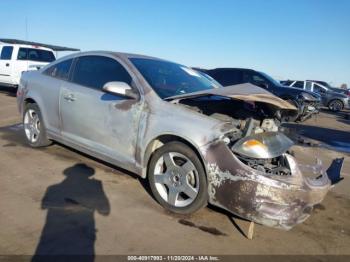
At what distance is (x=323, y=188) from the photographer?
12.1 feet

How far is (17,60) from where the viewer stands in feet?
43.4

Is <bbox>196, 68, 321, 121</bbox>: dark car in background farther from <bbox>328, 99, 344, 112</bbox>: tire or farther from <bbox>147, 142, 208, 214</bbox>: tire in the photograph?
<bbox>147, 142, 208, 214</bbox>: tire

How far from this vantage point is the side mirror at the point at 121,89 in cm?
425

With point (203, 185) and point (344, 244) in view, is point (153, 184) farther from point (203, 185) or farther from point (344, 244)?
point (344, 244)

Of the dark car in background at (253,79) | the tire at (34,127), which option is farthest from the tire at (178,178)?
the dark car in background at (253,79)

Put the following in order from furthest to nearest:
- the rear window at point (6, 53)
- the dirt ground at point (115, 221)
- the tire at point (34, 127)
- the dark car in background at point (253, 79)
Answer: the dark car in background at point (253, 79), the rear window at point (6, 53), the tire at point (34, 127), the dirt ground at point (115, 221)

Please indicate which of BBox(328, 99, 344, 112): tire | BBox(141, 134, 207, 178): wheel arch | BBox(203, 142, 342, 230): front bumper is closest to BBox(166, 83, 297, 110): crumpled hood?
BBox(141, 134, 207, 178): wheel arch

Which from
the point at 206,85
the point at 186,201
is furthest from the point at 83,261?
the point at 206,85

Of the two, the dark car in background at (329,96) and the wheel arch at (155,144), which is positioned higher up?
the wheel arch at (155,144)

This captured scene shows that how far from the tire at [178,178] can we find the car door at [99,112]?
403 mm

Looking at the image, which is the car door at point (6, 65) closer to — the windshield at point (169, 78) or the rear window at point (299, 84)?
the windshield at point (169, 78)

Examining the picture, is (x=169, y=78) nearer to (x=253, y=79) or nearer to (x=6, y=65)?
(x=253, y=79)

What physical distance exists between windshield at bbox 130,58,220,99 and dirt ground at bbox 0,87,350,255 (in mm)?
1284

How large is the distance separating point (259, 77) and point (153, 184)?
1158cm
